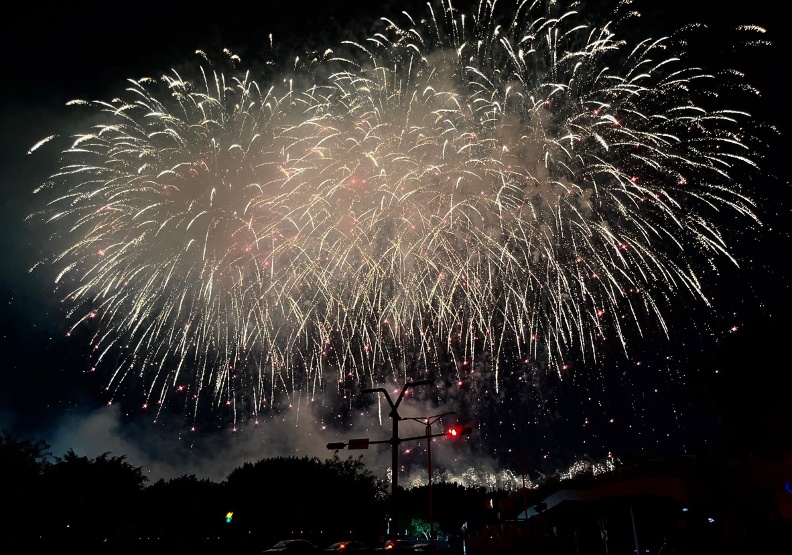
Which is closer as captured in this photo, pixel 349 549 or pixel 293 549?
pixel 293 549

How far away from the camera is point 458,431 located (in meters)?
22.2

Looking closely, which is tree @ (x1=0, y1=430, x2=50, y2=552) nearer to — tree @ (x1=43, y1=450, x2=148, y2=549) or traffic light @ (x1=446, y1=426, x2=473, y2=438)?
tree @ (x1=43, y1=450, x2=148, y2=549)

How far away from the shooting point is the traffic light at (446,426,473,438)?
2208cm

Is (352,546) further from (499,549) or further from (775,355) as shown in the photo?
(775,355)

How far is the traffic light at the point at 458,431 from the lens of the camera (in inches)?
869

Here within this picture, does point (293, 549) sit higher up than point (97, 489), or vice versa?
point (97, 489)

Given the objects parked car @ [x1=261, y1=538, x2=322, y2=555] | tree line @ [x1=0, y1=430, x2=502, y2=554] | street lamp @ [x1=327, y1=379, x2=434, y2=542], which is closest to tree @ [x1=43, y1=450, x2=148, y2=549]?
tree line @ [x1=0, y1=430, x2=502, y2=554]

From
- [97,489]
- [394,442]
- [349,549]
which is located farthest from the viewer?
[97,489]

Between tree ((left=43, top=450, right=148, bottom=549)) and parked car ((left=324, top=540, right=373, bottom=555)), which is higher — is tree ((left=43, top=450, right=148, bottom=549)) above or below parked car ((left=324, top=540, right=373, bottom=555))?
above

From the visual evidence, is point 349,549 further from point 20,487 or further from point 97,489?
point 97,489

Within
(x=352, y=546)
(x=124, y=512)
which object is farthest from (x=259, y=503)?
(x=352, y=546)

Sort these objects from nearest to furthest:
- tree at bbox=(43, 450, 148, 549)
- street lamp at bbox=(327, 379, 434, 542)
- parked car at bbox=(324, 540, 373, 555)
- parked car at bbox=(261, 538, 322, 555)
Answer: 1. street lamp at bbox=(327, 379, 434, 542)
2. parked car at bbox=(261, 538, 322, 555)
3. parked car at bbox=(324, 540, 373, 555)
4. tree at bbox=(43, 450, 148, 549)

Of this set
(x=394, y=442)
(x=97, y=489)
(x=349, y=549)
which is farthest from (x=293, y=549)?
(x=97, y=489)

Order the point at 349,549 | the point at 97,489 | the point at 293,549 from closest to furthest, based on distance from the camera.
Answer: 1. the point at 293,549
2. the point at 349,549
3. the point at 97,489
